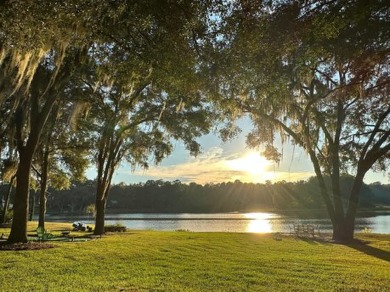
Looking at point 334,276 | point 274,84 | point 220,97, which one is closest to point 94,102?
point 220,97

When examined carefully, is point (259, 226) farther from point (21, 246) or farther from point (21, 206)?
point (21, 246)

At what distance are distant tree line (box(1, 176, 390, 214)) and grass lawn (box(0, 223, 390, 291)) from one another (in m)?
90.9

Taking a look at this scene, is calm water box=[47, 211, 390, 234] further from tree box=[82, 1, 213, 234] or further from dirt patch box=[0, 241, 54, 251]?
dirt patch box=[0, 241, 54, 251]

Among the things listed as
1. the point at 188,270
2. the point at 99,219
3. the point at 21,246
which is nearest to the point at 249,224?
the point at 99,219

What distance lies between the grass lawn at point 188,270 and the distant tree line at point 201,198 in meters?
90.9

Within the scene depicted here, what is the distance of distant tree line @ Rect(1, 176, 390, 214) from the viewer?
103562 mm

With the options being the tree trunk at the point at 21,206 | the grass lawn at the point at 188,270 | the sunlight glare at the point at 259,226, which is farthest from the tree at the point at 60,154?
the sunlight glare at the point at 259,226

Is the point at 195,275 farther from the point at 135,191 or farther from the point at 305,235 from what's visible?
the point at 135,191

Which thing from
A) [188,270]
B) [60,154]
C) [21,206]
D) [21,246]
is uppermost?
[60,154]

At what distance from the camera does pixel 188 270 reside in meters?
9.45

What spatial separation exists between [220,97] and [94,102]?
13607 millimetres

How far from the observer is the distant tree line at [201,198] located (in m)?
104

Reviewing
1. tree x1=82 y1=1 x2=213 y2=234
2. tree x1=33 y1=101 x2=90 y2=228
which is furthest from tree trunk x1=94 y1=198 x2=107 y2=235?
tree x1=33 y1=101 x2=90 y2=228

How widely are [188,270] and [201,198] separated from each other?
111 meters
